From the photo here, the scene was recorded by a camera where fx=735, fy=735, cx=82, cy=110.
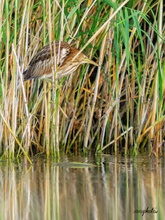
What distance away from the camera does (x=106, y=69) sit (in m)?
→ 6.55

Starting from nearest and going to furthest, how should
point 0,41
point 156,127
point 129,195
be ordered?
point 129,195 < point 0,41 < point 156,127

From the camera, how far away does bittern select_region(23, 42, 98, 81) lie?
6141 millimetres

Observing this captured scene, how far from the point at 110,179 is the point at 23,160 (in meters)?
1.05

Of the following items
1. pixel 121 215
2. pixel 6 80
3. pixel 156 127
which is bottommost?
pixel 121 215

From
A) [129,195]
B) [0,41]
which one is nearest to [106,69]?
[0,41]

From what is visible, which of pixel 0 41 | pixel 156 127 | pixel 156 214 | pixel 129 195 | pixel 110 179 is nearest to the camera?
pixel 156 214

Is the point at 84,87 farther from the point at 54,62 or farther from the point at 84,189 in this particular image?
the point at 84,189

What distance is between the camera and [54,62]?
6.04m

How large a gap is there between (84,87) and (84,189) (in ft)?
6.51

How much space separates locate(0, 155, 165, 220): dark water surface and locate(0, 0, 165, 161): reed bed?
25 cm

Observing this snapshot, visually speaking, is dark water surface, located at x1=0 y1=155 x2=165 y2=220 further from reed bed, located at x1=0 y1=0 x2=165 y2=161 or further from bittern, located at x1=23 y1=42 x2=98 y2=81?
bittern, located at x1=23 y1=42 x2=98 y2=81

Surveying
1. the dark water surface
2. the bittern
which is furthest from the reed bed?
the dark water surface

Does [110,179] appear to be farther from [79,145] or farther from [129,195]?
[79,145]

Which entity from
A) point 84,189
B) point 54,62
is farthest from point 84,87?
point 84,189
